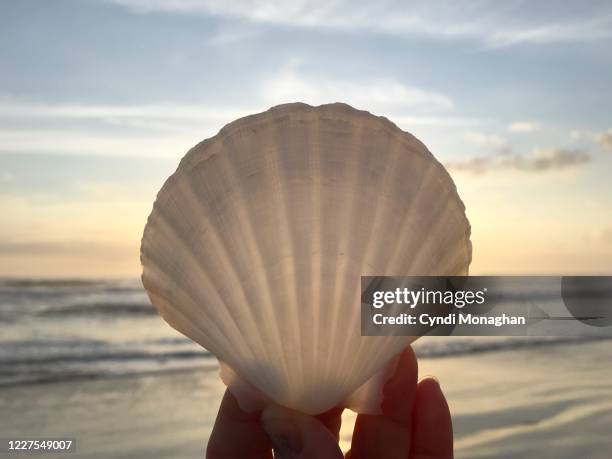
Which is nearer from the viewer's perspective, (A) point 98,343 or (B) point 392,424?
(B) point 392,424

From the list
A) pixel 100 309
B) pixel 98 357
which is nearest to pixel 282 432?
pixel 98 357

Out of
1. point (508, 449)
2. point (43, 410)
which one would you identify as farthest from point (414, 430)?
point (43, 410)

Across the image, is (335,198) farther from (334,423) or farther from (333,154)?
(334,423)

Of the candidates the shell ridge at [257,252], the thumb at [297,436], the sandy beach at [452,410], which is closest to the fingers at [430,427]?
the thumb at [297,436]

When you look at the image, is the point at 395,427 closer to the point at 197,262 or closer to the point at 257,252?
the point at 257,252

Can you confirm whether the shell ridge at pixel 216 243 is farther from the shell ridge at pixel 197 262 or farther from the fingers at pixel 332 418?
the fingers at pixel 332 418

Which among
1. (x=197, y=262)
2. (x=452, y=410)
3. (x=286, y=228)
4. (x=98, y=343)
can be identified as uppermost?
(x=286, y=228)
